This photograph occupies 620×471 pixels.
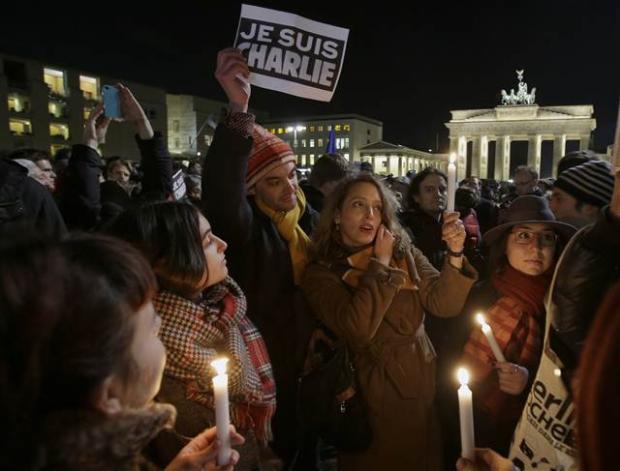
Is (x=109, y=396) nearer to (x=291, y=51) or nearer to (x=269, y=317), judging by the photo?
Answer: (x=269, y=317)

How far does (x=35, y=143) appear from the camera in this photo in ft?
160

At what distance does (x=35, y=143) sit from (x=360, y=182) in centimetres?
5597

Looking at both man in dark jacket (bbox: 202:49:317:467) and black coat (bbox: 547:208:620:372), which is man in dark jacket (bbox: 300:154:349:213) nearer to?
man in dark jacket (bbox: 202:49:317:467)

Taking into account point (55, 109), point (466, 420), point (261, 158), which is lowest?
point (466, 420)

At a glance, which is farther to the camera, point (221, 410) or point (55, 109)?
point (55, 109)

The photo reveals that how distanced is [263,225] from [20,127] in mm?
56887

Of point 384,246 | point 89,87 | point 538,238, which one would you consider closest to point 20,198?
point 384,246

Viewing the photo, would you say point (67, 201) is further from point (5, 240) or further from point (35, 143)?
point (35, 143)

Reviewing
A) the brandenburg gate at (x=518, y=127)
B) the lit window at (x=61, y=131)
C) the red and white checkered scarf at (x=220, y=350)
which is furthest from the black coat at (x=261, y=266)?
the brandenburg gate at (x=518, y=127)

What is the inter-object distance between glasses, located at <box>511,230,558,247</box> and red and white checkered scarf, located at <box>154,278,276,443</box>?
1.77 m

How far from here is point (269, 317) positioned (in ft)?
8.34

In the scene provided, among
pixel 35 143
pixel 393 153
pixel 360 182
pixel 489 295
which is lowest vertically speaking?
pixel 489 295

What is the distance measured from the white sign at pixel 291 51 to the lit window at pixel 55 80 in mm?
57485

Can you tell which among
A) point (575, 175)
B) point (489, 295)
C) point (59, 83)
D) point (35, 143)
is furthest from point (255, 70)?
point (59, 83)
